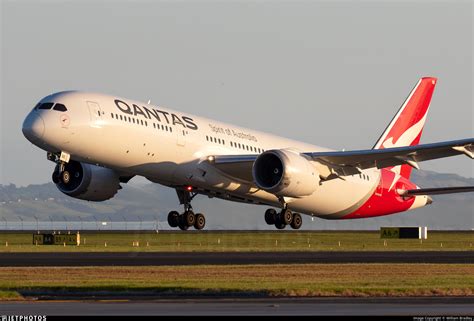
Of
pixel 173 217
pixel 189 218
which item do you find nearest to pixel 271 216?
pixel 189 218

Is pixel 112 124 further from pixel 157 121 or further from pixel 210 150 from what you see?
pixel 210 150

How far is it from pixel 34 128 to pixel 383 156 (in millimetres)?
19308

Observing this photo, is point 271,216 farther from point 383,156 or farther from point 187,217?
point 383,156

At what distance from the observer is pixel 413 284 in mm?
40312

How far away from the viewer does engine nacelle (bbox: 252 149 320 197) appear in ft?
177

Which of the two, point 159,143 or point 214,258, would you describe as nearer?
point 159,143

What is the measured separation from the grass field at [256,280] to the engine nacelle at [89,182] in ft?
28.7

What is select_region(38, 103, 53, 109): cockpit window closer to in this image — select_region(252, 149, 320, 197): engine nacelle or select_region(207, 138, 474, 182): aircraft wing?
select_region(207, 138, 474, 182): aircraft wing

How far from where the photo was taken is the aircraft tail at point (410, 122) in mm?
70188

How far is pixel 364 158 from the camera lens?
57.9 meters

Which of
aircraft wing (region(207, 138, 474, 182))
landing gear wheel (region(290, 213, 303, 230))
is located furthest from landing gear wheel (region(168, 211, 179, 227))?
landing gear wheel (region(290, 213, 303, 230))

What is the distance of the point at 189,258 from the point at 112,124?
1225cm

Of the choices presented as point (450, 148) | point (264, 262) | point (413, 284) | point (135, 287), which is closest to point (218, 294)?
point (135, 287)

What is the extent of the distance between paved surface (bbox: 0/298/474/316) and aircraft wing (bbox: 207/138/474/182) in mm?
21844
